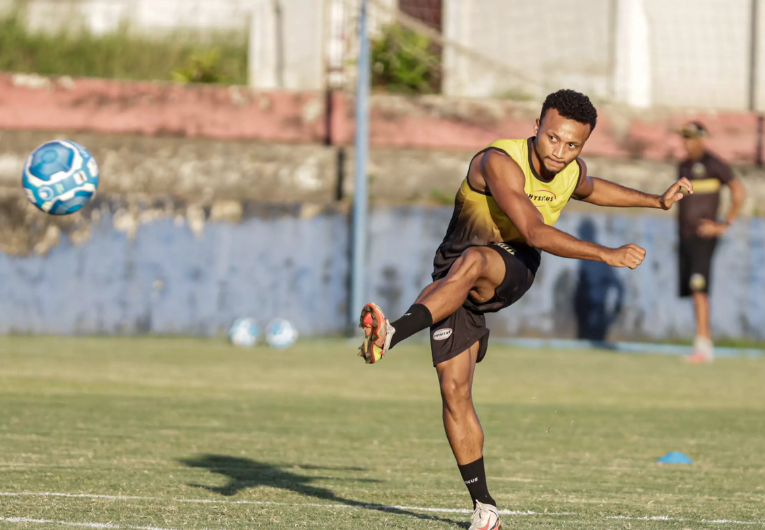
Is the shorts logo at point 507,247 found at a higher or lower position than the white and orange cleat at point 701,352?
higher

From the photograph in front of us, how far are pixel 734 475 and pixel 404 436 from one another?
2259 mm

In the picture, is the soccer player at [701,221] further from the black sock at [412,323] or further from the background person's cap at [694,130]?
the black sock at [412,323]

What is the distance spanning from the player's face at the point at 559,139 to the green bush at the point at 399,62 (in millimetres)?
13975

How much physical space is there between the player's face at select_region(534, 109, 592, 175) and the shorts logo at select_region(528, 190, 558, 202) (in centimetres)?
18

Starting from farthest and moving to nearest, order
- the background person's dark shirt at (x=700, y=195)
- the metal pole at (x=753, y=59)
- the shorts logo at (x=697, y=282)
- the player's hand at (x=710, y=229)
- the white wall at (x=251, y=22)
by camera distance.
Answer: the white wall at (x=251, y=22), the metal pole at (x=753, y=59), the background person's dark shirt at (x=700, y=195), the shorts logo at (x=697, y=282), the player's hand at (x=710, y=229)

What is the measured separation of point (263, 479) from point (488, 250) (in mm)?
1861

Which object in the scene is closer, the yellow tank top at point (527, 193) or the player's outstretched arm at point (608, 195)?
the yellow tank top at point (527, 193)

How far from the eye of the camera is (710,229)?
45.7 feet

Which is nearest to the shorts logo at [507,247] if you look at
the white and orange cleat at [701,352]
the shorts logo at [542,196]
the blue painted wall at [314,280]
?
the shorts logo at [542,196]

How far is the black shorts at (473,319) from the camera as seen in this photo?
551cm

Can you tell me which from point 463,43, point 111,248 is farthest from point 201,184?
point 463,43

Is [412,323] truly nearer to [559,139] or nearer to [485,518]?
[485,518]

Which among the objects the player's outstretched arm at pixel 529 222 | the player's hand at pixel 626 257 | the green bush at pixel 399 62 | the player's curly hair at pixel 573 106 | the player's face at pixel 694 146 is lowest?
the player's hand at pixel 626 257

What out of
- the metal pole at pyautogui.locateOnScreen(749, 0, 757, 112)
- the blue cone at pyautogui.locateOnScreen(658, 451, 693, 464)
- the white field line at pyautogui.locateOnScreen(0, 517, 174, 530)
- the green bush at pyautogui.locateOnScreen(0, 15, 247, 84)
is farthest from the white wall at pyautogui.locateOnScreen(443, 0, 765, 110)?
the white field line at pyautogui.locateOnScreen(0, 517, 174, 530)
